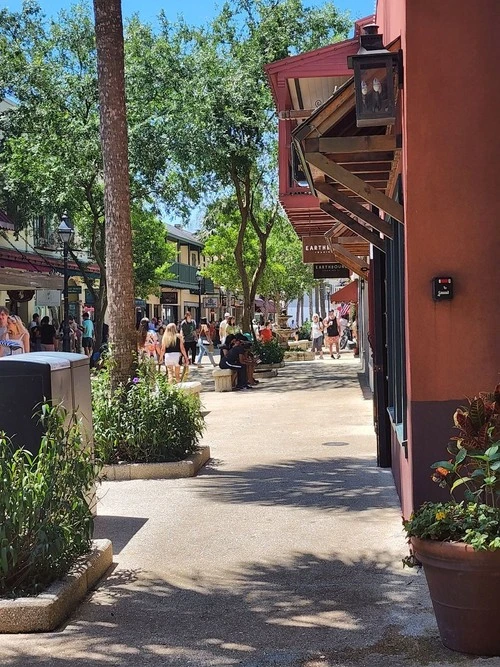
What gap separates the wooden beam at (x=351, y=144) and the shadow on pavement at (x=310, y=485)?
123 inches

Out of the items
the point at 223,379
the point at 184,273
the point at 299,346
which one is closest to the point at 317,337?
the point at 299,346

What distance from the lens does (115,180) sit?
34.5 feet

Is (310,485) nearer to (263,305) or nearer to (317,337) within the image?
(317,337)

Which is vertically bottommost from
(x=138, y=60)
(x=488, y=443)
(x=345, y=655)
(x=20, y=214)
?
(x=345, y=655)

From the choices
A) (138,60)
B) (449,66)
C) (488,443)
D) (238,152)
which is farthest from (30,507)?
(138,60)

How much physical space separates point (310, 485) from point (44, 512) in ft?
13.6

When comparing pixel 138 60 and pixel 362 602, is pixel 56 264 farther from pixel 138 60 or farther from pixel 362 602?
pixel 362 602

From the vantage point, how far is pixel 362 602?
17.6 feet

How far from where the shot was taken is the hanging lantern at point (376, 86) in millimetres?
5926

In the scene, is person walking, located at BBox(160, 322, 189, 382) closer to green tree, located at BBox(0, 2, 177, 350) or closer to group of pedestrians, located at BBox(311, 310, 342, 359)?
green tree, located at BBox(0, 2, 177, 350)

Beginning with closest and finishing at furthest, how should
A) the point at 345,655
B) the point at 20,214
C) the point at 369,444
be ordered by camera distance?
1. the point at 345,655
2. the point at 369,444
3. the point at 20,214

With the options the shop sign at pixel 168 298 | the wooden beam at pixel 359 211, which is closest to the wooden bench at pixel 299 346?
the shop sign at pixel 168 298

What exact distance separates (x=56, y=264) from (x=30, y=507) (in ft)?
106

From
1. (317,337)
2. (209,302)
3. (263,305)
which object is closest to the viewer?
(317,337)
